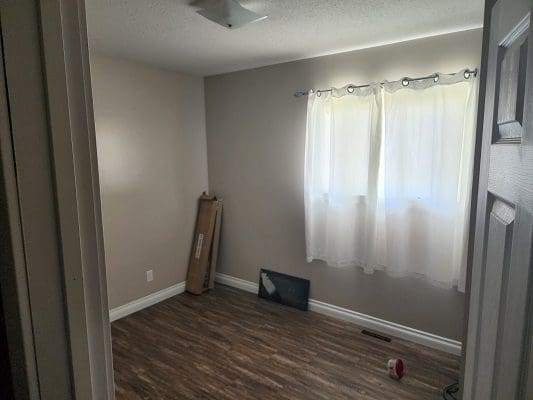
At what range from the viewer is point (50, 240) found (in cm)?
51

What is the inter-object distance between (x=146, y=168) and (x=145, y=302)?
1.38 meters

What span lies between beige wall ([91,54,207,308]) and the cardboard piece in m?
0.10

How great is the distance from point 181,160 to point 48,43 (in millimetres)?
3193

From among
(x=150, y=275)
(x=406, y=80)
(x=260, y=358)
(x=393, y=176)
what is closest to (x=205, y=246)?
(x=150, y=275)

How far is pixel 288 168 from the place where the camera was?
3.26m

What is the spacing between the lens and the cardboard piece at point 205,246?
12.2 ft

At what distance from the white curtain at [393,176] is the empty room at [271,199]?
0.02 metres

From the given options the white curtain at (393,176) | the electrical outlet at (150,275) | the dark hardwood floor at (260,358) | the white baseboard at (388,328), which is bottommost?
the dark hardwood floor at (260,358)

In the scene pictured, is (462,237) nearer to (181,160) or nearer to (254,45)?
(254,45)

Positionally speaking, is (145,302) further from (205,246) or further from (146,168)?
(146,168)

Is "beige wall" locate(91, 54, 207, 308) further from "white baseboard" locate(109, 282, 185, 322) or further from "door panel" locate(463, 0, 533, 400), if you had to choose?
"door panel" locate(463, 0, 533, 400)

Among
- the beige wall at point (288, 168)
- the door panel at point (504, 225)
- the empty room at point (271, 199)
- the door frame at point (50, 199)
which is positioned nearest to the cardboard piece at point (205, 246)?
the empty room at point (271, 199)

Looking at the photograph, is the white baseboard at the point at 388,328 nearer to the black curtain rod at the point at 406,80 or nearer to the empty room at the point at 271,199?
the empty room at the point at 271,199

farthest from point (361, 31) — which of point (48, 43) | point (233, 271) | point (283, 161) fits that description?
point (233, 271)
